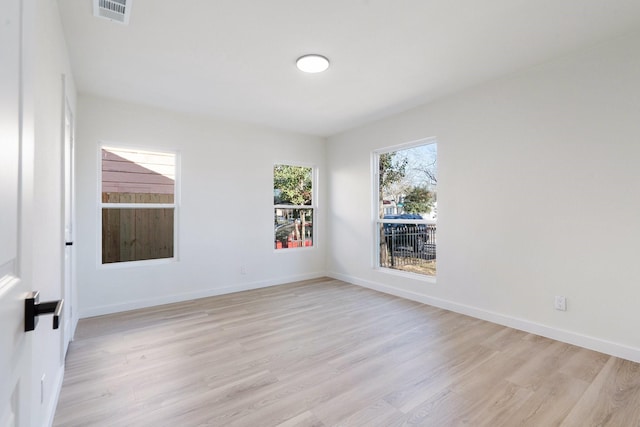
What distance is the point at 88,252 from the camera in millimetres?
3541

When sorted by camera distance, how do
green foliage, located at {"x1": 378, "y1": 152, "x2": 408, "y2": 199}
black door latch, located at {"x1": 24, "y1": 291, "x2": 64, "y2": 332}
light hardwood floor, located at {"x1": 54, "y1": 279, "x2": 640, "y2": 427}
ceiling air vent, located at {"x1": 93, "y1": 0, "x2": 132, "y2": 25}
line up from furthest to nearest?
1. green foliage, located at {"x1": 378, "y1": 152, "x2": 408, "y2": 199}
2. ceiling air vent, located at {"x1": 93, "y1": 0, "x2": 132, "y2": 25}
3. light hardwood floor, located at {"x1": 54, "y1": 279, "x2": 640, "y2": 427}
4. black door latch, located at {"x1": 24, "y1": 291, "x2": 64, "y2": 332}

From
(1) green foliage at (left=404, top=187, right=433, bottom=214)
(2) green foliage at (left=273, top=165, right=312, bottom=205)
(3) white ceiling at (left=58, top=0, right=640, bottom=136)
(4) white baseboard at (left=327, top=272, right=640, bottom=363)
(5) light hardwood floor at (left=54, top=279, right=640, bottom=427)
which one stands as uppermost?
(3) white ceiling at (left=58, top=0, right=640, bottom=136)

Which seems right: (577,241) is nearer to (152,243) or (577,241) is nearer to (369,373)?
(369,373)

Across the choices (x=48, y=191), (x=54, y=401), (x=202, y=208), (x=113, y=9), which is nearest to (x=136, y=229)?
(x=202, y=208)

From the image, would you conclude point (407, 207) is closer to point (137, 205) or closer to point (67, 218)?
point (137, 205)

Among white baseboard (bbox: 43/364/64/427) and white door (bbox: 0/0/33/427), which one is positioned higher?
white door (bbox: 0/0/33/427)

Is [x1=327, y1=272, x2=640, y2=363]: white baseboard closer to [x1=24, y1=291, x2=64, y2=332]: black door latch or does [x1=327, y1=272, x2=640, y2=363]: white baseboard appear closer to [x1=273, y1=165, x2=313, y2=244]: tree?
[x1=273, y1=165, x2=313, y2=244]: tree

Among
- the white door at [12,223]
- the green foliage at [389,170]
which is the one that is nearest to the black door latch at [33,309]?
the white door at [12,223]

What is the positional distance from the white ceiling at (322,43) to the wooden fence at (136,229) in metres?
1.22

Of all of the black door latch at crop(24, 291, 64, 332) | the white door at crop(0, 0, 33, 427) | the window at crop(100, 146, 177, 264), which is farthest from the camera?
the window at crop(100, 146, 177, 264)

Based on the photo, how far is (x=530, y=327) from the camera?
300cm

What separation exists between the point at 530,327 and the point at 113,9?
432 cm

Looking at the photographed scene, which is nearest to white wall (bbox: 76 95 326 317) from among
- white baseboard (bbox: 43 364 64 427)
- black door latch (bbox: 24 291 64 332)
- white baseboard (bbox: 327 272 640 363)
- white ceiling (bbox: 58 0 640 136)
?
white ceiling (bbox: 58 0 640 136)

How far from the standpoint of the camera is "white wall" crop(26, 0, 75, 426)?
148 centimetres
